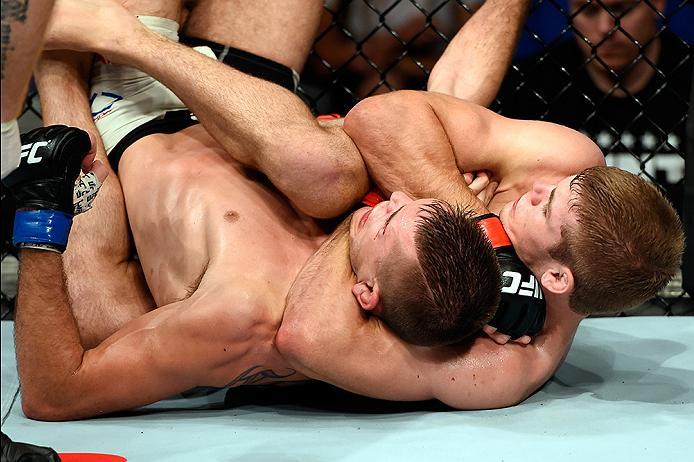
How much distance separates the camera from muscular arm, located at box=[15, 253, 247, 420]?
61.0 inches

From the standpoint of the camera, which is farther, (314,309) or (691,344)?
(691,344)

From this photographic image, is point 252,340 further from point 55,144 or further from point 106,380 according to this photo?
point 55,144

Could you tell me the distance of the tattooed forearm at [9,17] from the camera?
94cm

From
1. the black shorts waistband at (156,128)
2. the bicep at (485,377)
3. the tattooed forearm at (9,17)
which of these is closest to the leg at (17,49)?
the tattooed forearm at (9,17)

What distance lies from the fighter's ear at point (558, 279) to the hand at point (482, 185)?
279 mm

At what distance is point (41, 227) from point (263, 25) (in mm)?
832

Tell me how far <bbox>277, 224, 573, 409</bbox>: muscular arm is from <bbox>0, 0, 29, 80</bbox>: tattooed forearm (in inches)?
30.0

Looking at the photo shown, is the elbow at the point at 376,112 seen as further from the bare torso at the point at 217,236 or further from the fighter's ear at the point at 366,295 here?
the fighter's ear at the point at 366,295

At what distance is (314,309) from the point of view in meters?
1.59

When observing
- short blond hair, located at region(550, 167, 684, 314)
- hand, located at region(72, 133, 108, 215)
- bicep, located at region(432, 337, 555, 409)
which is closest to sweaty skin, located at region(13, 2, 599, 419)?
bicep, located at region(432, 337, 555, 409)

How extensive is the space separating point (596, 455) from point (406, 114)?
2.40ft

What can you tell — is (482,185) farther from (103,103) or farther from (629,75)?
(629,75)

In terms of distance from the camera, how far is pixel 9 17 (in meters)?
0.94

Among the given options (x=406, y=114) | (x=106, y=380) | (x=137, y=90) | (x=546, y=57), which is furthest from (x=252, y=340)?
(x=546, y=57)
